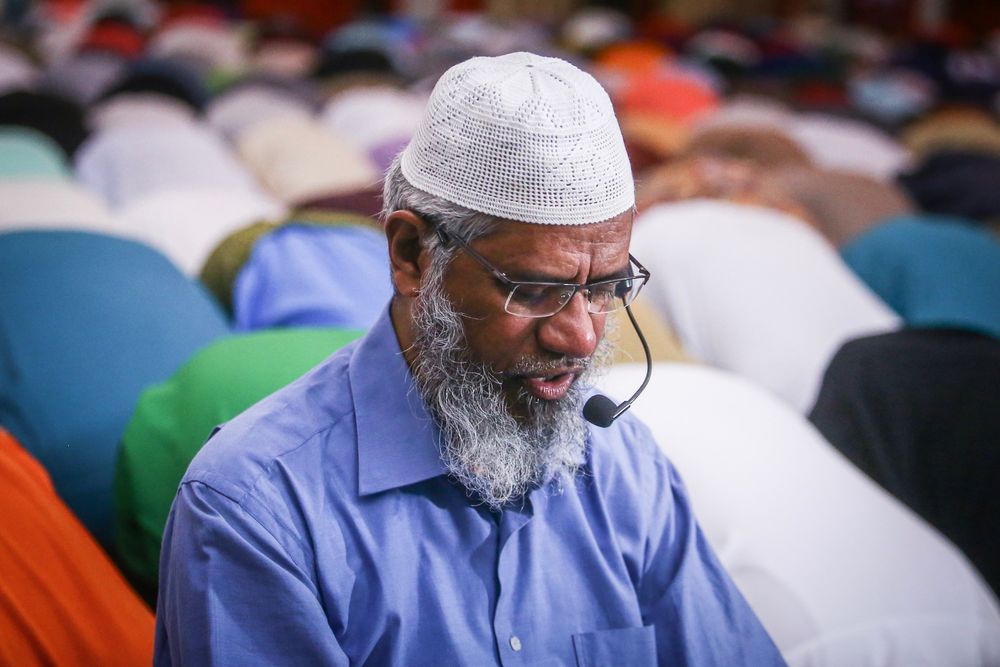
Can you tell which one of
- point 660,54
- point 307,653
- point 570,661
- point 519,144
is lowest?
point 660,54

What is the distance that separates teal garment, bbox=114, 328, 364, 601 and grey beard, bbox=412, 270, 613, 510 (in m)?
0.43

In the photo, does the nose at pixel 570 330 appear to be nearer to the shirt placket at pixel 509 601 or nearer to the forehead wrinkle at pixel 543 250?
the forehead wrinkle at pixel 543 250

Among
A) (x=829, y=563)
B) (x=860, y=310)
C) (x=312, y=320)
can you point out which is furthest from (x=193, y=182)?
(x=829, y=563)

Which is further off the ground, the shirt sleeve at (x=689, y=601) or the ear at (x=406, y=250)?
the ear at (x=406, y=250)

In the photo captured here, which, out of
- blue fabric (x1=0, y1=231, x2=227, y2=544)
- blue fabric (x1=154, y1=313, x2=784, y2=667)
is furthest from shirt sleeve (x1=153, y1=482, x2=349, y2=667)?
blue fabric (x1=0, y1=231, x2=227, y2=544)

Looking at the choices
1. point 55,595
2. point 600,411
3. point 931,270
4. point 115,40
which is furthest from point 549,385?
point 115,40

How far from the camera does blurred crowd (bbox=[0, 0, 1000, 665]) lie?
133cm

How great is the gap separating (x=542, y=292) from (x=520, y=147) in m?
0.13

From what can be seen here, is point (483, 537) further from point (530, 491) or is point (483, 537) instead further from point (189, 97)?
point (189, 97)

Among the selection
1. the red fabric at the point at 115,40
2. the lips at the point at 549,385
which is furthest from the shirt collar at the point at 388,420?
the red fabric at the point at 115,40

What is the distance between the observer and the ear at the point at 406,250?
3.12 ft

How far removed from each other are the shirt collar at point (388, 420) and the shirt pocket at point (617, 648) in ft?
0.74

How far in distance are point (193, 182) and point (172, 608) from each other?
2.18 meters

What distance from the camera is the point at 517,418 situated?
101 cm
